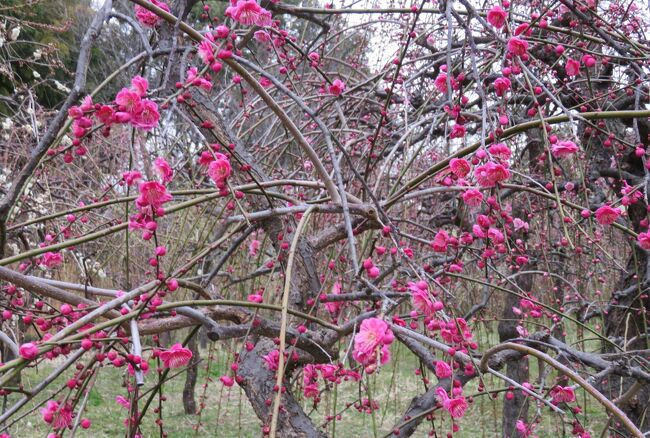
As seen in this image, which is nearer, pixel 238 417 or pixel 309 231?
pixel 309 231

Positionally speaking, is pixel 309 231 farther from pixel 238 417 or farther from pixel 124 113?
pixel 238 417

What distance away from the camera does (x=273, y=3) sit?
81.4 inches

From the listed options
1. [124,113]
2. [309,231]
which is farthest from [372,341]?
[309,231]

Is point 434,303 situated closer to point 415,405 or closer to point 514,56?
point 514,56

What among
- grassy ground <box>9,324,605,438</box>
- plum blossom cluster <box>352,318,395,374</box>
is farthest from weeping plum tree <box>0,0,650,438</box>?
grassy ground <box>9,324,605,438</box>

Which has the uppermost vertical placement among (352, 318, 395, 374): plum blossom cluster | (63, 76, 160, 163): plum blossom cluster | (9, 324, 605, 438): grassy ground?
(63, 76, 160, 163): plum blossom cluster

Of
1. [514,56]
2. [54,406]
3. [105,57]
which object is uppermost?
[105,57]

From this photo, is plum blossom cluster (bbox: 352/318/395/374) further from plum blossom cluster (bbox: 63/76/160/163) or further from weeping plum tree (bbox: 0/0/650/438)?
plum blossom cluster (bbox: 63/76/160/163)

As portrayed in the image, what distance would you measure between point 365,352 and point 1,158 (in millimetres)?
5700

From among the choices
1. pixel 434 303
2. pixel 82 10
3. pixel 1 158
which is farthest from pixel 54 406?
pixel 82 10

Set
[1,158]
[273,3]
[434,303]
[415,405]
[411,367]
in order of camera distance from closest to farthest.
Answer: [434,303] → [273,3] → [415,405] → [1,158] → [411,367]

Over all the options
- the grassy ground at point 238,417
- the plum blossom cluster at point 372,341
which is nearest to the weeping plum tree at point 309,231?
the plum blossom cluster at point 372,341

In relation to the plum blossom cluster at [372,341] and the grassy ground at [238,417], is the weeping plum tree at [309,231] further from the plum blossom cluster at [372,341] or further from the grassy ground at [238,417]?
the grassy ground at [238,417]

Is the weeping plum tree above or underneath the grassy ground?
above
